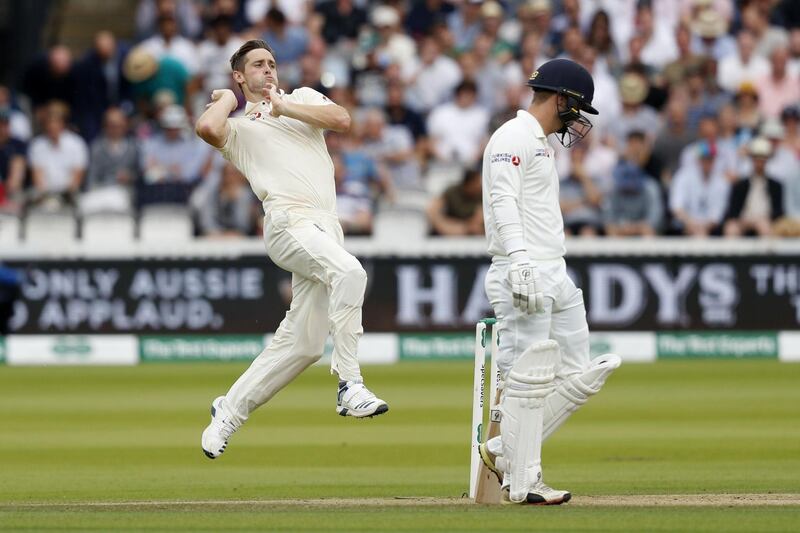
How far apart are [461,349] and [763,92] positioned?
12.3 feet

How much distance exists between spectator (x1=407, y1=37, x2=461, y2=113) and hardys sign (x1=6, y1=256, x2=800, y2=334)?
2031 millimetres

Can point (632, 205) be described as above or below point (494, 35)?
below

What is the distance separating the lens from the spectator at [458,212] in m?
14.6

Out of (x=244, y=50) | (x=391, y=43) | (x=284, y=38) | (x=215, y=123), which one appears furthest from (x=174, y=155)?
(x=215, y=123)

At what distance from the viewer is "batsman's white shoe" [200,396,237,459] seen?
7375mm

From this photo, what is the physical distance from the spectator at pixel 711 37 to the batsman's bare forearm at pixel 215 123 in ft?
31.2

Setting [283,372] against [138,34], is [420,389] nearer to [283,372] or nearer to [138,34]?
[283,372]

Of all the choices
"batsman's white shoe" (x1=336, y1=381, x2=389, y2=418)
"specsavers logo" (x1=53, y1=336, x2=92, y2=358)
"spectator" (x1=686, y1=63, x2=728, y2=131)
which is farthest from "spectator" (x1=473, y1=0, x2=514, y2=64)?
"batsman's white shoe" (x1=336, y1=381, x2=389, y2=418)

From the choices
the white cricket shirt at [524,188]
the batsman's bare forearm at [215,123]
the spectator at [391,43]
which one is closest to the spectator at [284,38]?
the spectator at [391,43]

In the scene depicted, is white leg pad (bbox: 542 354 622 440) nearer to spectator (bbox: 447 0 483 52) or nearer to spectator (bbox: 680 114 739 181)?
spectator (bbox: 680 114 739 181)

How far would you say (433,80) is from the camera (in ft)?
52.5

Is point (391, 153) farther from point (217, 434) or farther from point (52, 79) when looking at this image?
point (217, 434)

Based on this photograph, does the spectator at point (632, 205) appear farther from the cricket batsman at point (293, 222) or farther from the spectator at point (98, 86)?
the cricket batsman at point (293, 222)

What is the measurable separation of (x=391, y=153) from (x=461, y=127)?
78cm
